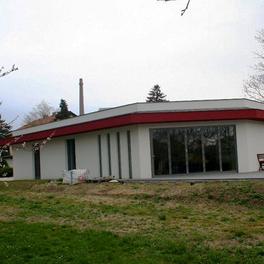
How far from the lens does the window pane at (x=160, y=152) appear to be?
25422mm

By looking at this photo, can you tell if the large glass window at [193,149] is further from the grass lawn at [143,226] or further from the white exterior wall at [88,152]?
the grass lawn at [143,226]

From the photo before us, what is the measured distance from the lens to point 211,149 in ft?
86.3

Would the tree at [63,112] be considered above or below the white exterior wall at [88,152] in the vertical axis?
above

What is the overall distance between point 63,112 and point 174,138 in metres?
45.7

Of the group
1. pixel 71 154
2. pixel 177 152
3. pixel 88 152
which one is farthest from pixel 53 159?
pixel 177 152

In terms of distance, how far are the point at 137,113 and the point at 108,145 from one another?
339cm

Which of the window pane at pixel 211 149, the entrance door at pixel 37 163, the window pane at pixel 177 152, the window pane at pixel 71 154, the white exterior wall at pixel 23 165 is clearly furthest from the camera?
the white exterior wall at pixel 23 165

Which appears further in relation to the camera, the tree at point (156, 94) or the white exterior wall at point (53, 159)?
the tree at point (156, 94)

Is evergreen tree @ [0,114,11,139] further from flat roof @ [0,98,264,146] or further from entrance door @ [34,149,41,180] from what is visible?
entrance door @ [34,149,41,180]

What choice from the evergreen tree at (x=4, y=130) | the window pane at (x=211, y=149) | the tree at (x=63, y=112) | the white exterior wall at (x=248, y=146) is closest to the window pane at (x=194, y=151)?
the window pane at (x=211, y=149)

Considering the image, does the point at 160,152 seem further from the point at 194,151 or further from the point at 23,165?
the point at 23,165

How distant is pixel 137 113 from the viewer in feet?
80.8

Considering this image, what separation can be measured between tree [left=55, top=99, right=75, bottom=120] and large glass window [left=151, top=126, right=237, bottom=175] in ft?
138

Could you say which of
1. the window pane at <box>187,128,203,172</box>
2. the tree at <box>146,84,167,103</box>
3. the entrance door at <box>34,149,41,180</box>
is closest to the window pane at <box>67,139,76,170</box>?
the entrance door at <box>34,149,41,180</box>
